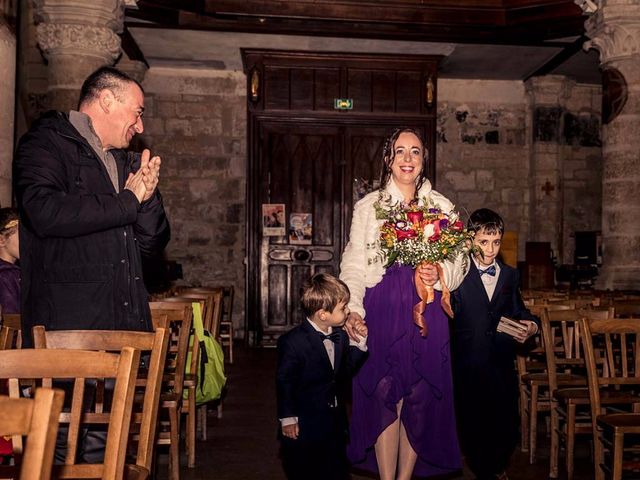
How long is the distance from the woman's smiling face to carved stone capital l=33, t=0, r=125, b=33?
5330mm

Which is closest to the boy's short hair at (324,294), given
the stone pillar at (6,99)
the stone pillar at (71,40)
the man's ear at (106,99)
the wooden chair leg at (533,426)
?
the man's ear at (106,99)

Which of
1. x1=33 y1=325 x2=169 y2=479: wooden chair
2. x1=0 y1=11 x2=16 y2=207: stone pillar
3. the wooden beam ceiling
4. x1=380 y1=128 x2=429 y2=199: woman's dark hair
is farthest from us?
the wooden beam ceiling

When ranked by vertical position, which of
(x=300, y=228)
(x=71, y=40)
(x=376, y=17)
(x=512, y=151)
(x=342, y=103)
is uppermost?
(x=376, y=17)

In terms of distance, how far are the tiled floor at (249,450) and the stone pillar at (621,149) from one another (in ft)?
11.9

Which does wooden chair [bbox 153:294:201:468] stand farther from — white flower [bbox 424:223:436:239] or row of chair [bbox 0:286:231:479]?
white flower [bbox 424:223:436:239]

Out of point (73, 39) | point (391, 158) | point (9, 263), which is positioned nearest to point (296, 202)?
point (73, 39)

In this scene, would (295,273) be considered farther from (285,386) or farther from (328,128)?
(285,386)

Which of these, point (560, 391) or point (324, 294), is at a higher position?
point (324, 294)

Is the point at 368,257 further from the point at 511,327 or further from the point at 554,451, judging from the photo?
the point at 554,451

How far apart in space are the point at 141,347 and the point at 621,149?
6.78 meters

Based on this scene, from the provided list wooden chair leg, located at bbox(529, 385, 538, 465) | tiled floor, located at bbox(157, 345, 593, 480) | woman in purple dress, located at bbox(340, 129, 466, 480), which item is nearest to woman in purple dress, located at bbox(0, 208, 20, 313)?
tiled floor, located at bbox(157, 345, 593, 480)

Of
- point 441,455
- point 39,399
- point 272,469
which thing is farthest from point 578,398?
point 39,399

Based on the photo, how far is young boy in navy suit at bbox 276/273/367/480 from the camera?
3076 mm

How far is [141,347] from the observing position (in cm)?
243
